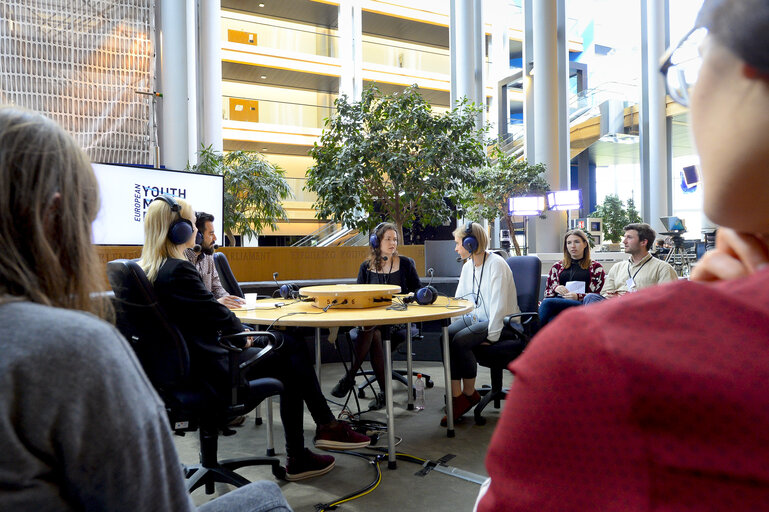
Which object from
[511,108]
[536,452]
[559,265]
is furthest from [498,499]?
[511,108]

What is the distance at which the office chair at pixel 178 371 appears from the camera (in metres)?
2.10

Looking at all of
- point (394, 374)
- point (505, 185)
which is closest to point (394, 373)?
point (394, 374)

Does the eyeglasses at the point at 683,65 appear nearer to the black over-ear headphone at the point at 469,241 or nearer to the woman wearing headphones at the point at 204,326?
the woman wearing headphones at the point at 204,326

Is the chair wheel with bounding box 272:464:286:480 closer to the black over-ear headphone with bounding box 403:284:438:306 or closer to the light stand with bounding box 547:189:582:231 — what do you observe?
the black over-ear headphone with bounding box 403:284:438:306

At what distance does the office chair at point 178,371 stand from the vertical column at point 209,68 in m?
7.31

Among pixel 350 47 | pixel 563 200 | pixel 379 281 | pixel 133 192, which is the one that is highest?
pixel 350 47

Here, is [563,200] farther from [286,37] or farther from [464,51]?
[286,37]

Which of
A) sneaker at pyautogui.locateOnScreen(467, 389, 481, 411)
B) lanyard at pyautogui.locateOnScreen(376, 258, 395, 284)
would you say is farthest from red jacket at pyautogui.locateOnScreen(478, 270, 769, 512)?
lanyard at pyautogui.locateOnScreen(376, 258, 395, 284)

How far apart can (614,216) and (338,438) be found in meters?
14.0

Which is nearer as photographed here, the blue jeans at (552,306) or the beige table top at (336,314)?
the beige table top at (336,314)

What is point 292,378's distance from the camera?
2.79 meters

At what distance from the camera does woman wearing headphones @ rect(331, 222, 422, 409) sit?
4.08 meters

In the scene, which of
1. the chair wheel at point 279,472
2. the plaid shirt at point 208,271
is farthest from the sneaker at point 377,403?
the plaid shirt at point 208,271

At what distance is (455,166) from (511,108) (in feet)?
58.7
